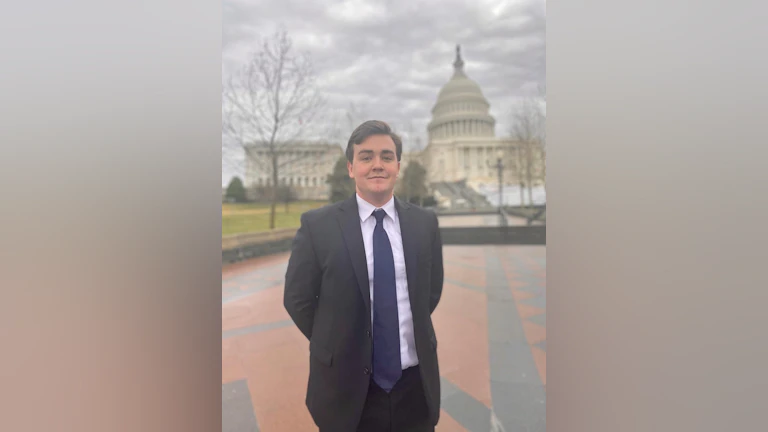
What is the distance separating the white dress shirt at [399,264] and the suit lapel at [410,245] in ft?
0.06

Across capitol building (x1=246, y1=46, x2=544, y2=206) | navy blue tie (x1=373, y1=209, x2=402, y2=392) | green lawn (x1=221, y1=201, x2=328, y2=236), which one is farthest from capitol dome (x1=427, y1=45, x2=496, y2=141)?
green lawn (x1=221, y1=201, x2=328, y2=236)

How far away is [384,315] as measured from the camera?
60.2 inches

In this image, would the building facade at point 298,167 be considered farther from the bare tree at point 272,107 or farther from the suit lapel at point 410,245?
the suit lapel at point 410,245

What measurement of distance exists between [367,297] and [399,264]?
8.2 inches

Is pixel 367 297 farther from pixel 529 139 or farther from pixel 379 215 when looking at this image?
pixel 529 139

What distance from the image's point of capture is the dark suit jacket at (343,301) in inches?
59.1

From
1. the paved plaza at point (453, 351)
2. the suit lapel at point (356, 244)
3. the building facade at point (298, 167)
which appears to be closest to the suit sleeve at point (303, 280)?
the suit lapel at point (356, 244)

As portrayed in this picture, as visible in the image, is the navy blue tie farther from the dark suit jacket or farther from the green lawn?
the green lawn

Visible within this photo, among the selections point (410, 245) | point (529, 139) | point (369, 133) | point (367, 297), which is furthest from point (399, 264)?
point (529, 139)
